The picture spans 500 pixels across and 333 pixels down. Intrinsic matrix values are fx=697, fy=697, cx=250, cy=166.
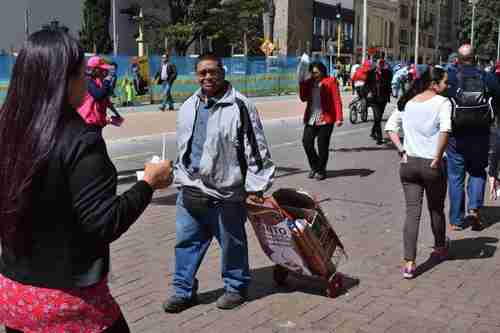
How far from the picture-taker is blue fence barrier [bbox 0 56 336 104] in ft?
77.7

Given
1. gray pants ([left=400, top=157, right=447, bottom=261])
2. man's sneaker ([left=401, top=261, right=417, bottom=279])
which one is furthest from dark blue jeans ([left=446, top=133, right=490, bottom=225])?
man's sneaker ([left=401, top=261, right=417, bottom=279])

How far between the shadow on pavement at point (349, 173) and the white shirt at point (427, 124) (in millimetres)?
5109

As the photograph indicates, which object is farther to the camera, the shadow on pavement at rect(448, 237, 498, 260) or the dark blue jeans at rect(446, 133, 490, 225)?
the dark blue jeans at rect(446, 133, 490, 225)

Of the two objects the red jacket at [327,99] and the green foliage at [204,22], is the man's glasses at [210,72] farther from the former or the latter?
the green foliage at [204,22]

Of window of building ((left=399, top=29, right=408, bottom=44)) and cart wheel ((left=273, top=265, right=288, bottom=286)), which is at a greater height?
window of building ((left=399, top=29, right=408, bottom=44))

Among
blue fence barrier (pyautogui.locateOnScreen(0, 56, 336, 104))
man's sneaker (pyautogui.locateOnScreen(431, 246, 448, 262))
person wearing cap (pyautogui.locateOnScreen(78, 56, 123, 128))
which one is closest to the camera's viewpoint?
man's sneaker (pyautogui.locateOnScreen(431, 246, 448, 262))

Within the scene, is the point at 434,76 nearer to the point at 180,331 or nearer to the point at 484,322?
the point at 484,322

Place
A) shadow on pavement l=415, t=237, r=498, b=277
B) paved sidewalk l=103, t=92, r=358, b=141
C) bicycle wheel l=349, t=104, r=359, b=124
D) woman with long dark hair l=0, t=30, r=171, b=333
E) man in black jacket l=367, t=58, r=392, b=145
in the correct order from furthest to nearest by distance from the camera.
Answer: bicycle wheel l=349, t=104, r=359, b=124, paved sidewalk l=103, t=92, r=358, b=141, man in black jacket l=367, t=58, r=392, b=145, shadow on pavement l=415, t=237, r=498, b=277, woman with long dark hair l=0, t=30, r=171, b=333

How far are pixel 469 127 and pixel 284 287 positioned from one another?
9.51 ft

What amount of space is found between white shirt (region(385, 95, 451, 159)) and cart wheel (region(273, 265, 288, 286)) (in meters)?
1.41

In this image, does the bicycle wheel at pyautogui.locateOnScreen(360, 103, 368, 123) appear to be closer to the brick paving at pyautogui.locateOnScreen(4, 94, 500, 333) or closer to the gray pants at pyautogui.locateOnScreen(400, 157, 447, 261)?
the brick paving at pyautogui.locateOnScreen(4, 94, 500, 333)

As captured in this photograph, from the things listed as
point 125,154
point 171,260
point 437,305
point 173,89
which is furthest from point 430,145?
point 173,89

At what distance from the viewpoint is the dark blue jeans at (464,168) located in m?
7.02

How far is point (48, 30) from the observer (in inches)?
85.4
